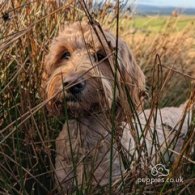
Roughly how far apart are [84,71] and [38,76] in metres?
0.73

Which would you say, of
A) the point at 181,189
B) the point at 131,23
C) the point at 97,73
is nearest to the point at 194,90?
the point at 181,189

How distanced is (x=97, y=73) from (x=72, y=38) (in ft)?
2.06

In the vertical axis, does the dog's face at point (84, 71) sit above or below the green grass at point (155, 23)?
above

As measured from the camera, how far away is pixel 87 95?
13.2 ft

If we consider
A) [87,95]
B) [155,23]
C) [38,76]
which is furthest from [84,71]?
[155,23]

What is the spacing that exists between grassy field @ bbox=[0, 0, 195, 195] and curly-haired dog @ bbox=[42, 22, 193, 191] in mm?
120

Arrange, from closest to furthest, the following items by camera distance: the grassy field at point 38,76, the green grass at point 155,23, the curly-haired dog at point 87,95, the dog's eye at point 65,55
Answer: the grassy field at point 38,76, the curly-haired dog at point 87,95, the dog's eye at point 65,55, the green grass at point 155,23

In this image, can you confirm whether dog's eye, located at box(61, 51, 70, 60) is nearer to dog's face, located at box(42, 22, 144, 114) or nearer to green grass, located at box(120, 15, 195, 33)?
dog's face, located at box(42, 22, 144, 114)

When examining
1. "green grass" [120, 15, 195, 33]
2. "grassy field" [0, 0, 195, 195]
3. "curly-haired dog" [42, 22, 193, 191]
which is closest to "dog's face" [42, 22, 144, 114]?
"curly-haired dog" [42, 22, 193, 191]

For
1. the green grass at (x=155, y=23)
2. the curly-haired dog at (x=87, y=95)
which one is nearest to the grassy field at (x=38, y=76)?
the green grass at (x=155, y=23)

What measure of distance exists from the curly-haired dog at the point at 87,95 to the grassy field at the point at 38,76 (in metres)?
0.12

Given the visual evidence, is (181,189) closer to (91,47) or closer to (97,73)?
(97,73)

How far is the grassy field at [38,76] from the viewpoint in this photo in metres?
3.34

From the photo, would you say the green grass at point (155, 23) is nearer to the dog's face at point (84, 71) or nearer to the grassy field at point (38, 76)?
the grassy field at point (38, 76)
